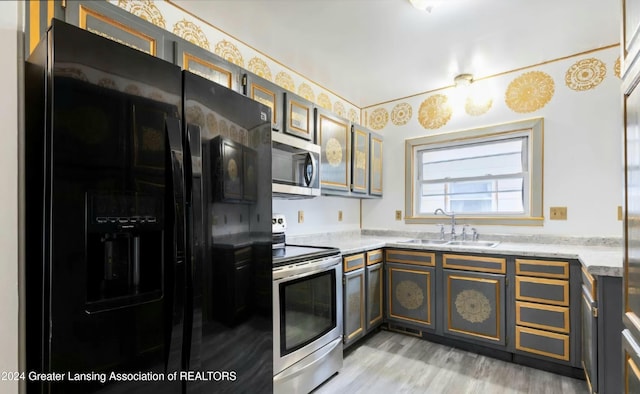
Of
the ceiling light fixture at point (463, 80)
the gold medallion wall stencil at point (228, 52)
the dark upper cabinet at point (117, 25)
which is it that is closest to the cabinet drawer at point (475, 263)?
the ceiling light fixture at point (463, 80)

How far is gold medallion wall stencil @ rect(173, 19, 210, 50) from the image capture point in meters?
2.03

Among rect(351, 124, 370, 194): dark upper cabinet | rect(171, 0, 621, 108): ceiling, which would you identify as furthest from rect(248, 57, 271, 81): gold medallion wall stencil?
rect(351, 124, 370, 194): dark upper cabinet

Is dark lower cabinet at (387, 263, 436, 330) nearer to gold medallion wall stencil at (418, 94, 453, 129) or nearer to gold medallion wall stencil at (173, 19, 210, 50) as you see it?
gold medallion wall stencil at (418, 94, 453, 129)

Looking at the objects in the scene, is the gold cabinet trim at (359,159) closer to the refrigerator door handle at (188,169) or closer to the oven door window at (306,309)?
the oven door window at (306,309)

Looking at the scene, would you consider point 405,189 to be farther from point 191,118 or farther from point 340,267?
point 191,118

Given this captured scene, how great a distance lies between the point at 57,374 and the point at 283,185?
1.44 m

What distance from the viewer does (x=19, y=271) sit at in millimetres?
1007

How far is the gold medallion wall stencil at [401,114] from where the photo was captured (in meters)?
3.53

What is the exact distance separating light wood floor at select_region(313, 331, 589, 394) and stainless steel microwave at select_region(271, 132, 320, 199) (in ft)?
4.31

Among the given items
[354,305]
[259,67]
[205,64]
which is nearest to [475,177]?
[354,305]

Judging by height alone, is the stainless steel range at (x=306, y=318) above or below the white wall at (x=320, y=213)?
below

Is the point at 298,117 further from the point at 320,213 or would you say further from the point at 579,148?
the point at 579,148

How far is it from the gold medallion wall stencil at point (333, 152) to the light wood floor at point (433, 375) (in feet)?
5.21

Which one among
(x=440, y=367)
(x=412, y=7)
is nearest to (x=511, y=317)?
(x=440, y=367)
